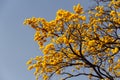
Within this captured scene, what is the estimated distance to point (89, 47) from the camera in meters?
17.8

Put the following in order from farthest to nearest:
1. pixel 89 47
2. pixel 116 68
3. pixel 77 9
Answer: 1. pixel 116 68
2. pixel 89 47
3. pixel 77 9

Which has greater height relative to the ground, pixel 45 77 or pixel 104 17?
pixel 104 17

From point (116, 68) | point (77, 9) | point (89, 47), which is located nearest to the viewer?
point (77, 9)

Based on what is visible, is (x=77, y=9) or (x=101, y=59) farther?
(x=101, y=59)

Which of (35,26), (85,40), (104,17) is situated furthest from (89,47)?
(35,26)

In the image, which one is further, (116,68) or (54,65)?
(116,68)

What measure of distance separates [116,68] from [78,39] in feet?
12.6

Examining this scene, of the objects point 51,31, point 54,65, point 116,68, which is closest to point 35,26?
point 51,31

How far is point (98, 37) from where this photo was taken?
58.1 ft

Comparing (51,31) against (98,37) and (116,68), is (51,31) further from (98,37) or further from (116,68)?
(116,68)

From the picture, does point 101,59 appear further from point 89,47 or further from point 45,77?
point 45,77

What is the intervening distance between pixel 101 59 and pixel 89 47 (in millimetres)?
1005

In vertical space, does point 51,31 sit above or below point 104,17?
below

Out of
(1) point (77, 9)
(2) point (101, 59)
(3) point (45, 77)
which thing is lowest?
(3) point (45, 77)
